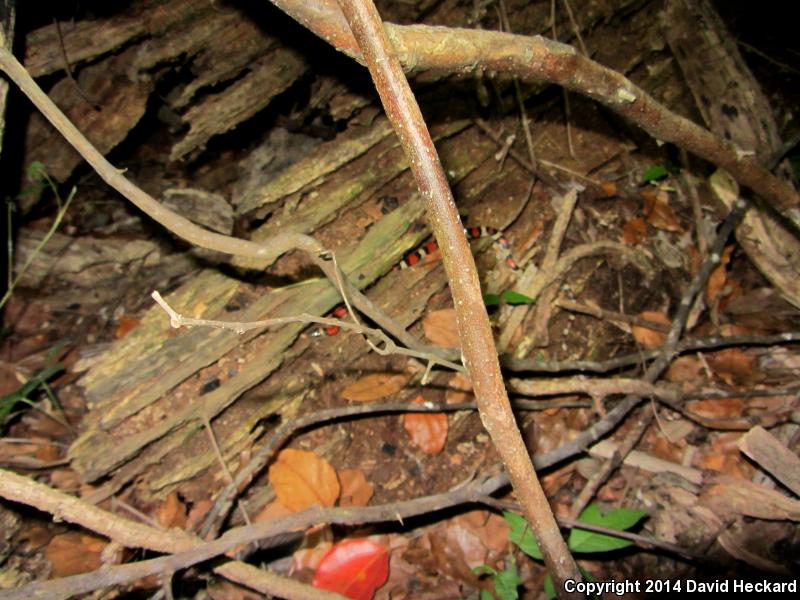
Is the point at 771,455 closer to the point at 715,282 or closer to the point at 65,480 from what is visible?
the point at 715,282

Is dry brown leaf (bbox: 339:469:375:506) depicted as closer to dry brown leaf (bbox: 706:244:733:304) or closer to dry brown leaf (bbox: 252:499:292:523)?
dry brown leaf (bbox: 252:499:292:523)

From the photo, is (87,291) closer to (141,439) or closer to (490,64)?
(141,439)

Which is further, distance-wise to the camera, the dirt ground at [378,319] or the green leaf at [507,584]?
the dirt ground at [378,319]

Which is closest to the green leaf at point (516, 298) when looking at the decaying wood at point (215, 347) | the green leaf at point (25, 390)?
the decaying wood at point (215, 347)

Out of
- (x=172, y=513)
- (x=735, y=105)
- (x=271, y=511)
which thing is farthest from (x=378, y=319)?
(x=735, y=105)

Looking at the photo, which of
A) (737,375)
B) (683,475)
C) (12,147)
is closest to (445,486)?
(683,475)

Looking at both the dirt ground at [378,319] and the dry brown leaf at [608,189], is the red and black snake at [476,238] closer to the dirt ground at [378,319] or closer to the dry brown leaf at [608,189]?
the dirt ground at [378,319]

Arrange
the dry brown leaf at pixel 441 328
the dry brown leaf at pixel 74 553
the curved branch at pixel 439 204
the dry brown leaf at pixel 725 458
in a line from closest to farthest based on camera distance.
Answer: the curved branch at pixel 439 204 → the dry brown leaf at pixel 74 553 → the dry brown leaf at pixel 725 458 → the dry brown leaf at pixel 441 328
